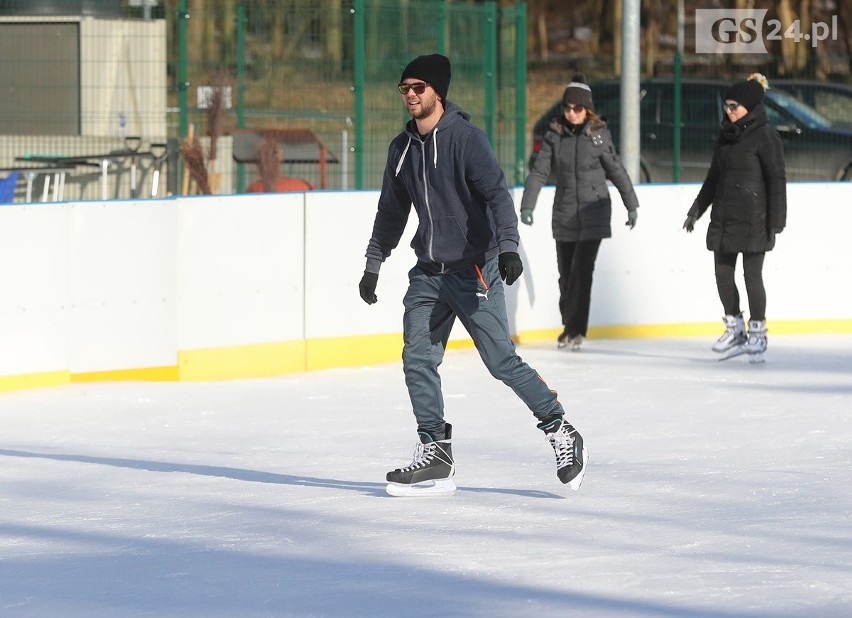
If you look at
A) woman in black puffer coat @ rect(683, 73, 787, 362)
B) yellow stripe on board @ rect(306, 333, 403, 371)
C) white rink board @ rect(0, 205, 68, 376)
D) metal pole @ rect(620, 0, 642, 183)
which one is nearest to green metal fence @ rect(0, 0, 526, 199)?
metal pole @ rect(620, 0, 642, 183)

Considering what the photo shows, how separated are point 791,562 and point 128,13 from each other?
453 inches

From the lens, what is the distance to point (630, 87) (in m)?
12.3

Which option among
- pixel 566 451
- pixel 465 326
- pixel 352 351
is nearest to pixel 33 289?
pixel 352 351

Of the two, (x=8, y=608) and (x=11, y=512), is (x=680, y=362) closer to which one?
(x=11, y=512)

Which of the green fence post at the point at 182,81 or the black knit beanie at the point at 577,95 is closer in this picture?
the black knit beanie at the point at 577,95

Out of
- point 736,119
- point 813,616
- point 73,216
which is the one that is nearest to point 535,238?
point 736,119

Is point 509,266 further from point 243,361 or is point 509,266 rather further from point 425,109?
point 243,361

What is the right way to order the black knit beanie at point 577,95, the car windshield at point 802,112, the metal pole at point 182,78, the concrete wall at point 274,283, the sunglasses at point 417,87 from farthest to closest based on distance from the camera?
1. the car windshield at point 802,112
2. the metal pole at point 182,78
3. the black knit beanie at point 577,95
4. the concrete wall at point 274,283
5. the sunglasses at point 417,87

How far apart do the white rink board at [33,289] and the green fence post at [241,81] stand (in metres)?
4.93

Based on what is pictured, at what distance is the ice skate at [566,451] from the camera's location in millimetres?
6133

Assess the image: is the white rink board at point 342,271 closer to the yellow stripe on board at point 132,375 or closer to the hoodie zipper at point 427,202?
the yellow stripe on board at point 132,375

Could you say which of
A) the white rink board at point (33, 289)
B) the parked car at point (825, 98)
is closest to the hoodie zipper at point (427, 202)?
the white rink board at point (33, 289)

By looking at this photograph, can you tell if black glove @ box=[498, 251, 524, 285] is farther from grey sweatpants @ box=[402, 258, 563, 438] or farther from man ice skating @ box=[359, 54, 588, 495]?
grey sweatpants @ box=[402, 258, 563, 438]

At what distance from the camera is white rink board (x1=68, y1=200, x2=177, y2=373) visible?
909 cm
